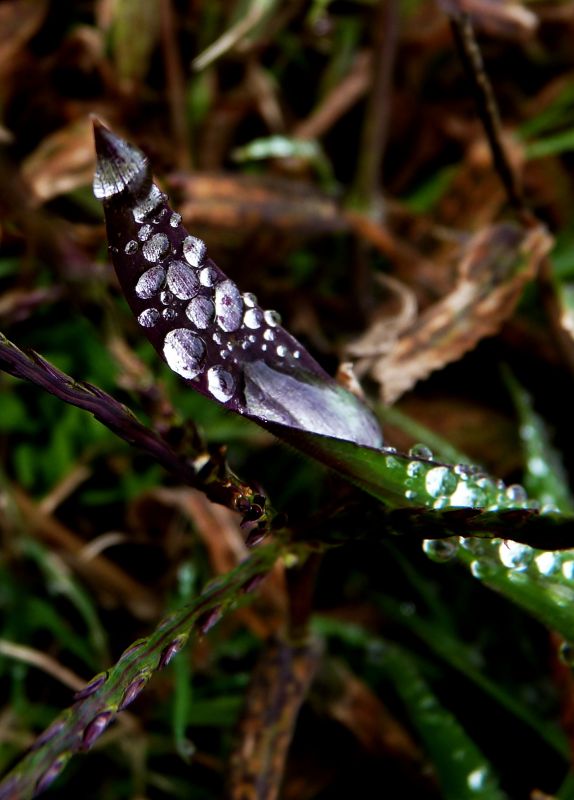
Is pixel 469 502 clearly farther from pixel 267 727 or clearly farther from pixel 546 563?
pixel 267 727

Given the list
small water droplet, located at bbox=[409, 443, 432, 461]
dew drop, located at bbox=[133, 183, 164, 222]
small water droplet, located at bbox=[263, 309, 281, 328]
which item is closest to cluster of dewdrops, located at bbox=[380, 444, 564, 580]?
small water droplet, located at bbox=[409, 443, 432, 461]

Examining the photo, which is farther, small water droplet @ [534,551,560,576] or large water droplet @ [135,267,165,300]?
small water droplet @ [534,551,560,576]

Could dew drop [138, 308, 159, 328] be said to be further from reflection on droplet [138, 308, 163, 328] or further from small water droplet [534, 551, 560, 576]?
small water droplet [534, 551, 560, 576]

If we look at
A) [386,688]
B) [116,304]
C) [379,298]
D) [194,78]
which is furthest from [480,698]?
[194,78]

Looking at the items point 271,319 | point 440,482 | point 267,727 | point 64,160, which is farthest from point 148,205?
→ point 64,160

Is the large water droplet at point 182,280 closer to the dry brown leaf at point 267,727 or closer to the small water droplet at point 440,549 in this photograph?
the small water droplet at point 440,549

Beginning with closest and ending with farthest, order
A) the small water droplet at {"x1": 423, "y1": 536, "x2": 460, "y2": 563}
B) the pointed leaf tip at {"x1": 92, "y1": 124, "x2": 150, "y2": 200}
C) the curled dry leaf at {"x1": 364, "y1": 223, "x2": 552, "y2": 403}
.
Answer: the pointed leaf tip at {"x1": 92, "y1": 124, "x2": 150, "y2": 200}
the small water droplet at {"x1": 423, "y1": 536, "x2": 460, "y2": 563}
the curled dry leaf at {"x1": 364, "y1": 223, "x2": 552, "y2": 403}

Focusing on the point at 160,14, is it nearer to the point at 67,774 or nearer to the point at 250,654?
the point at 250,654
